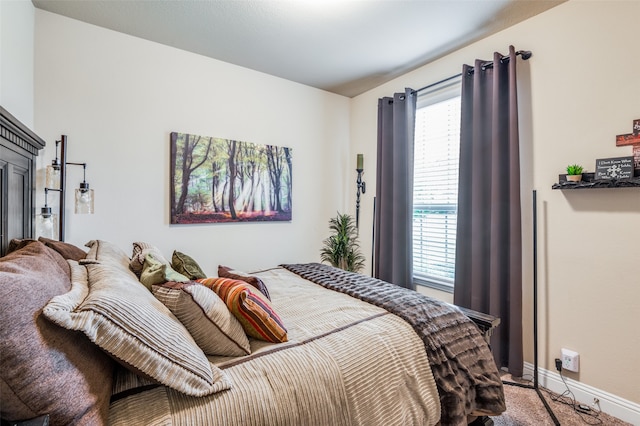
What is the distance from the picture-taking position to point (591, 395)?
6.61 ft

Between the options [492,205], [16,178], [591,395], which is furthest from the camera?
[492,205]

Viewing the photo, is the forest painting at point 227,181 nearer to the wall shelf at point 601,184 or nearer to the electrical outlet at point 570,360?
the wall shelf at point 601,184

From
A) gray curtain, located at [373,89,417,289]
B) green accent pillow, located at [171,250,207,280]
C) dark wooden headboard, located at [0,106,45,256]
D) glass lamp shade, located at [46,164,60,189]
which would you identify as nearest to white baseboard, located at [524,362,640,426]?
gray curtain, located at [373,89,417,289]

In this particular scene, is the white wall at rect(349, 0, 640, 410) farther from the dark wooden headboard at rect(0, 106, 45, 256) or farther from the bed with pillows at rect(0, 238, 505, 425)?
the dark wooden headboard at rect(0, 106, 45, 256)

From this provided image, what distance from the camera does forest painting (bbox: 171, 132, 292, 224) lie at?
9.24 feet

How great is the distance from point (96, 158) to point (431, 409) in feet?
9.45

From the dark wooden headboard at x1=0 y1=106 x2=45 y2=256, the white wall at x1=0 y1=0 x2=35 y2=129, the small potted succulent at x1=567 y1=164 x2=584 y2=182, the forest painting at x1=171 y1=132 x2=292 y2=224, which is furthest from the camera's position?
the forest painting at x1=171 y1=132 x2=292 y2=224

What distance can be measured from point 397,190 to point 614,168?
1.67 metres

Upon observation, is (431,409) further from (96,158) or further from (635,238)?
(96,158)

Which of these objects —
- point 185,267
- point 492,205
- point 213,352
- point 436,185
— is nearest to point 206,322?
point 213,352

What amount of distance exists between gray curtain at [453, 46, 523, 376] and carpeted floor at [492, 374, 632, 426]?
23 cm

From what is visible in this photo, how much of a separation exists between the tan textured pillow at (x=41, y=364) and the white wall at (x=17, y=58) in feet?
5.08

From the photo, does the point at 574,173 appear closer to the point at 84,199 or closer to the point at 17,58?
the point at 84,199

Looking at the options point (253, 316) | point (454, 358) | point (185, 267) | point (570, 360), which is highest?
point (185, 267)
